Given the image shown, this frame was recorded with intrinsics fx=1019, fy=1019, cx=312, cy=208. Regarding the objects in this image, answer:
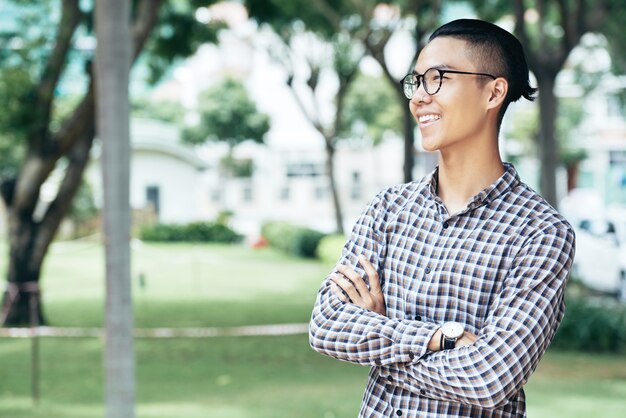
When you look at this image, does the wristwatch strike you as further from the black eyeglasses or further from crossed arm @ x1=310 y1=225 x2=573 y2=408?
the black eyeglasses

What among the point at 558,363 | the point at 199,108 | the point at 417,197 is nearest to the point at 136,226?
the point at 199,108

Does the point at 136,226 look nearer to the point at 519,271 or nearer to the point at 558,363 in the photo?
the point at 558,363

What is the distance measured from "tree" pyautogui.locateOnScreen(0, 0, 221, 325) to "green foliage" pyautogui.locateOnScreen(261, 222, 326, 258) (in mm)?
16643

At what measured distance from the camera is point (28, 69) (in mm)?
13836

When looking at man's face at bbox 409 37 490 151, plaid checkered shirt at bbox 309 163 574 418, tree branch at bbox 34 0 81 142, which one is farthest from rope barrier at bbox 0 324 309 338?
Result: man's face at bbox 409 37 490 151

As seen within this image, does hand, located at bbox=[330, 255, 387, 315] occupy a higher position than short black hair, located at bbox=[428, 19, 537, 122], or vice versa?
short black hair, located at bbox=[428, 19, 537, 122]

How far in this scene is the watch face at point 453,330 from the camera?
2.25 meters

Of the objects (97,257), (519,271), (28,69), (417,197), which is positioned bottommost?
(97,257)

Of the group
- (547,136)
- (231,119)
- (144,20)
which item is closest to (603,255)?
(547,136)

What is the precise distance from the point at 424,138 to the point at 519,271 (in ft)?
1.28

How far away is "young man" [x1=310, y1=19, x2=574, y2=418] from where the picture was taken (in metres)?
2.21

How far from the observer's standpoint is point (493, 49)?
2379 millimetres

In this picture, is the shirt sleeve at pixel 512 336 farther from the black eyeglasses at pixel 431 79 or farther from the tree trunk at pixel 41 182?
the tree trunk at pixel 41 182

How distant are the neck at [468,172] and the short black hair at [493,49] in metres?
0.11
